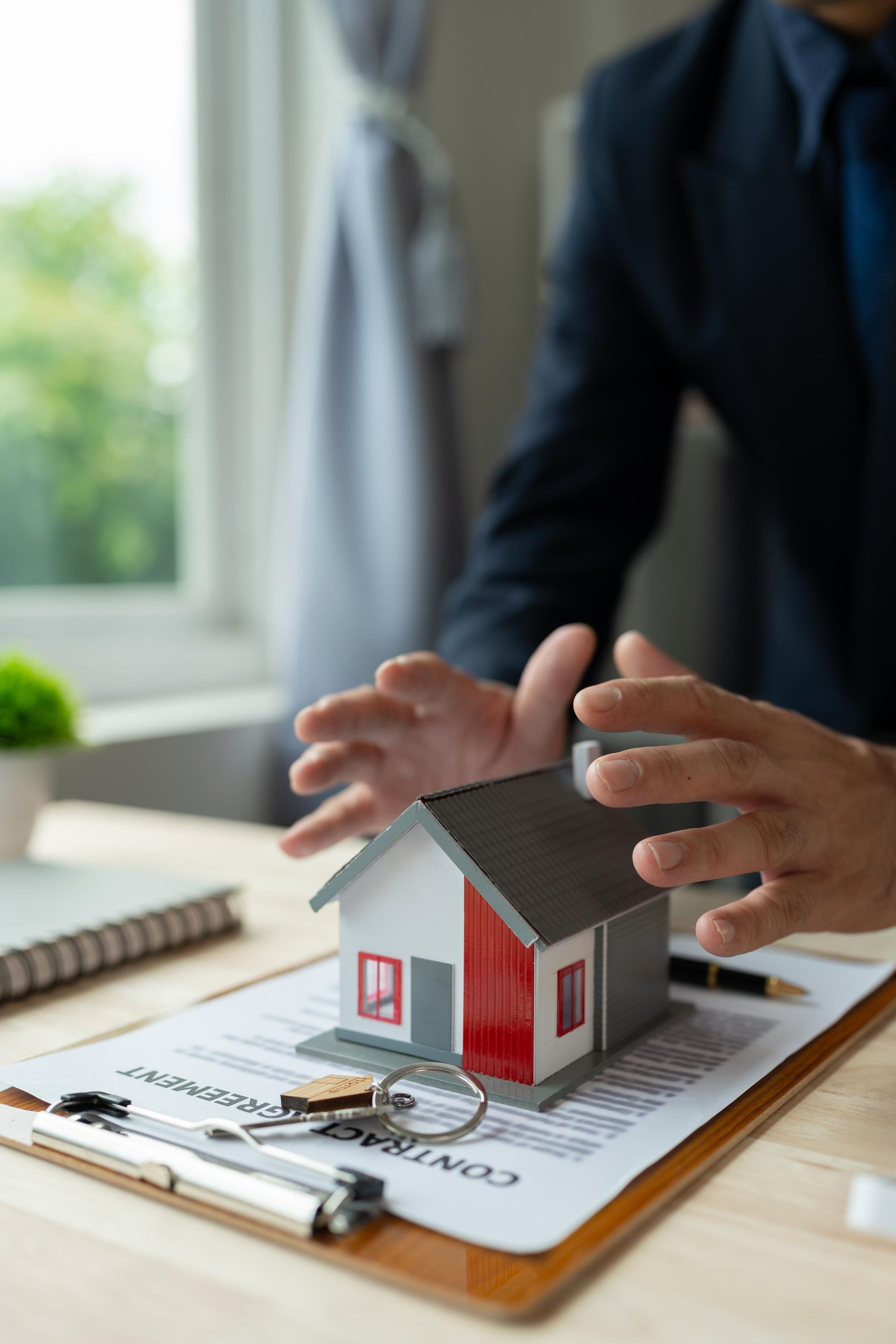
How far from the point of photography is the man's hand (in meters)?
0.55

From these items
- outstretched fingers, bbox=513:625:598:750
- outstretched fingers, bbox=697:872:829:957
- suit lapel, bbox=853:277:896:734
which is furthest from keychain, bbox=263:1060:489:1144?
suit lapel, bbox=853:277:896:734

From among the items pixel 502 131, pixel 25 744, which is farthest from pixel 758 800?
pixel 502 131

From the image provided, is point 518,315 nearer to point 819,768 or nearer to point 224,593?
point 224,593

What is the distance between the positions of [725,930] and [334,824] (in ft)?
1.13

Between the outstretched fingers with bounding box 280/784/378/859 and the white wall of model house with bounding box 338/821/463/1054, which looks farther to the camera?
the outstretched fingers with bounding box 280/784/378/859

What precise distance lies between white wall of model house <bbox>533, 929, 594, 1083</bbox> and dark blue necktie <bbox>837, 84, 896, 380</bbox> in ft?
3.01

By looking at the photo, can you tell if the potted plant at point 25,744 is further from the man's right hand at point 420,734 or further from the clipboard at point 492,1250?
the clipboard at point 492,1250

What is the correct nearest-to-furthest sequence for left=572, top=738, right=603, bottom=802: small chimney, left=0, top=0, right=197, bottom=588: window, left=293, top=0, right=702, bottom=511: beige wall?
left=572, top=738, right=603, bottom=802: small chimney < left=0, top=0, right=197, bottom=588: window < left=293, top=0, right=702, bottom=511: beige wall

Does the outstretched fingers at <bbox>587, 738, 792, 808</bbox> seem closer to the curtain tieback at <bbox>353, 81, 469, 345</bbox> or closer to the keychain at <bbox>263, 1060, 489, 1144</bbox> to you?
the keychain at <bbox>263, 1060, 489, 1144</bbox>

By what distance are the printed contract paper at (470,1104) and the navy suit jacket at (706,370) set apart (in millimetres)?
607

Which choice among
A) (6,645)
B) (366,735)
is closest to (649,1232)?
(366,735)

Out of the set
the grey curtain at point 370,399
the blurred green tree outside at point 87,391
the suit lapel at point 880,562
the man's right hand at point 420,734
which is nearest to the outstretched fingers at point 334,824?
the man's right hand at point 420,734

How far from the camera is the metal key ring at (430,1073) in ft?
1.65

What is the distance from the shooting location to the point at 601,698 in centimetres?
57
